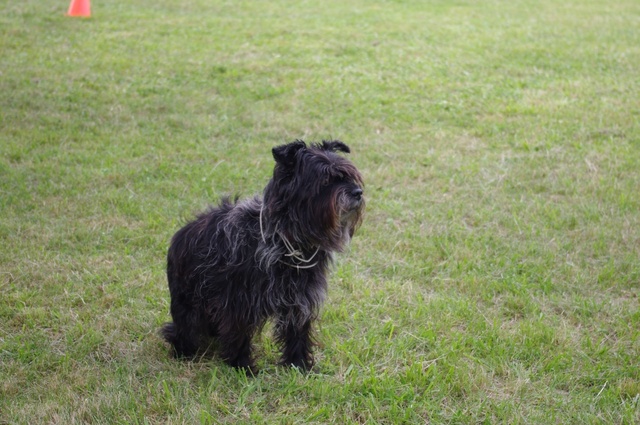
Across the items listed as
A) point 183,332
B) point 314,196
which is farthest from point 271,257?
point 183,332

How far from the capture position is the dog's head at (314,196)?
12.8ft

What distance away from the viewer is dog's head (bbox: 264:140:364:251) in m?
3.89

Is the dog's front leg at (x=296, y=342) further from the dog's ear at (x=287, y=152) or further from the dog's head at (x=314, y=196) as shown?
the dog's ear at (x=287, y=152)

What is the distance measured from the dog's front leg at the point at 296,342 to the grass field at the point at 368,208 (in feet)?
0.31

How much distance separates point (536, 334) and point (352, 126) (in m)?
5.30

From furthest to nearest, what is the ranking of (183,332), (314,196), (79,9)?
(79,9) < (183,332) < (314,196)

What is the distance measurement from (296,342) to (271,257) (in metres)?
0.66

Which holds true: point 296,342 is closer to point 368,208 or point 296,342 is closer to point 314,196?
point 314,196

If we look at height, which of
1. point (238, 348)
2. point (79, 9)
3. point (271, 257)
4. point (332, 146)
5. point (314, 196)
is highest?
point (79, 9)

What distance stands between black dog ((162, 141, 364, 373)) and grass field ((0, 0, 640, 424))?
0.84 ft

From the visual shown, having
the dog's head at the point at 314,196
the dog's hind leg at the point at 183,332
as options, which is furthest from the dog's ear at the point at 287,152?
the dog's hind leg at the point at 183,332

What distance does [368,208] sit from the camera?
7.19 metres

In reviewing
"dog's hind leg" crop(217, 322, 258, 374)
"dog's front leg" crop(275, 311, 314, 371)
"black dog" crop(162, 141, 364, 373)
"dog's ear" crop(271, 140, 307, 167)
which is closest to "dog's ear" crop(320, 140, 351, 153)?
"black dog" crop(162, 141, 364, 373)

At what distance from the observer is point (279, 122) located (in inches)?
378
